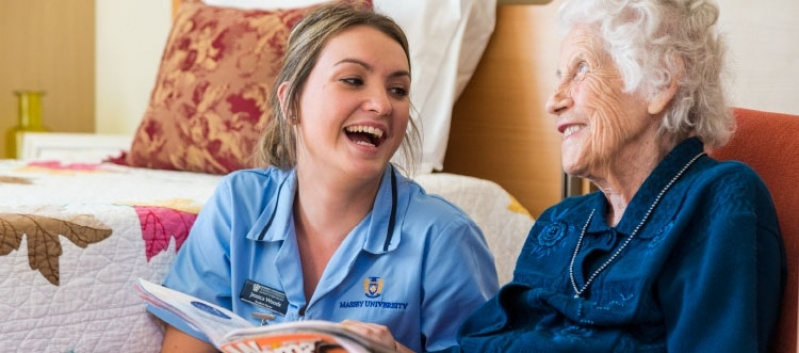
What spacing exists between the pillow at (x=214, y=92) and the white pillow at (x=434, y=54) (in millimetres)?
136

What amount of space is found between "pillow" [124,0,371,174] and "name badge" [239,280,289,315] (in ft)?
2.48

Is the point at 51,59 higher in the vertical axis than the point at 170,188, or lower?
lower

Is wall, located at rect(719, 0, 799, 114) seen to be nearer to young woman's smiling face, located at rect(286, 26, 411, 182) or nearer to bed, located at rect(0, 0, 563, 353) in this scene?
bed, located at rect(0, 0, 563, 353)

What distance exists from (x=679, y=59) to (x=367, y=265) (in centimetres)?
55

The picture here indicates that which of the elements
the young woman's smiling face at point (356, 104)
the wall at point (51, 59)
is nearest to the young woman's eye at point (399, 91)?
the young woman's smiling face at point (356, 104)

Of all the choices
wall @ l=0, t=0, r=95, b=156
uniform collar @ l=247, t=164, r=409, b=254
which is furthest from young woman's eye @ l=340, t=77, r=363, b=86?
wall @ l=0, t=0, r=95, b=156

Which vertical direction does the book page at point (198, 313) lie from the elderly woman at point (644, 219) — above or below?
below

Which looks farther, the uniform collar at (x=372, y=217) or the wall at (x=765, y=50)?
the wall at (x=765, y=50)

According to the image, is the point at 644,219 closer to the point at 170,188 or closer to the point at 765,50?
the point at 765,50

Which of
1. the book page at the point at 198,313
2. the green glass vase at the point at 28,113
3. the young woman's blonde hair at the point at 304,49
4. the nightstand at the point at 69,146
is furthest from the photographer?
the green glass vase at the point at 28,113

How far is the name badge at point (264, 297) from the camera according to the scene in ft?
5.22

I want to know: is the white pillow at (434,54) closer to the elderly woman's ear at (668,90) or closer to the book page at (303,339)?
the elderly woman's ear at (668,90)

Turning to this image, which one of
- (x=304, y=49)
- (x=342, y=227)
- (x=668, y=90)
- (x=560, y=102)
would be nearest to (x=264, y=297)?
(x=342, y=227)

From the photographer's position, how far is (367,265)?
160 centimetres
